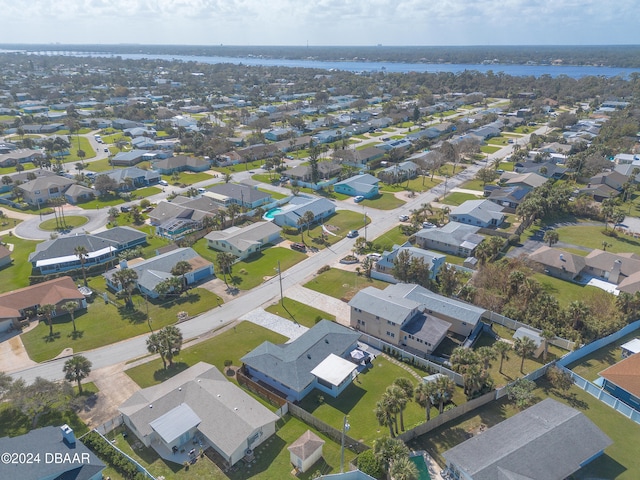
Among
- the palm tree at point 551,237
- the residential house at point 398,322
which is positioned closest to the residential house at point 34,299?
the residential house at point 398,322

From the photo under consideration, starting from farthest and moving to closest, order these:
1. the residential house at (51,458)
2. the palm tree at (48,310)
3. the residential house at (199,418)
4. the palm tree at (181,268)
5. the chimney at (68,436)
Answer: the palm tree at (181,268), the palm tree at (48,310), the residential house at (199,418), the chimney at (68,436), the residential house at (51,458)

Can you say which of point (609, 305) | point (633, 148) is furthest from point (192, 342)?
point (633, 148)

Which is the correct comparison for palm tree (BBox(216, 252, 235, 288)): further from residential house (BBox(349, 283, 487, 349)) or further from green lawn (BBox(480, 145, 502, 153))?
green lawn (BBox(480, 145, 502, 153))

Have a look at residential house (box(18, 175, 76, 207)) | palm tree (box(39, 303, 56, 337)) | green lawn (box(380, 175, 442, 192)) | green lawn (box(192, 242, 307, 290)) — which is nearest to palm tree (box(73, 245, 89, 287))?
palm tree (box(39, 303, 56, 337))

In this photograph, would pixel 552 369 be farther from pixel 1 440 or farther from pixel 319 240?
pixel 1 440

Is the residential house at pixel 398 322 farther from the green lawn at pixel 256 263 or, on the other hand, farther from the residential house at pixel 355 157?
the residential house at pixel 355 157

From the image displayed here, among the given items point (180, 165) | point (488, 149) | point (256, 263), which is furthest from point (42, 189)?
point (488, 149)

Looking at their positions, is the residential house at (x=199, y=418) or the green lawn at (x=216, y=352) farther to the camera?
the green lawn at (x=216, y=352)
